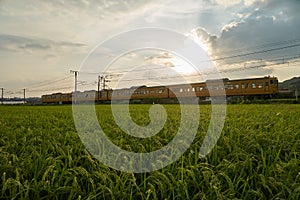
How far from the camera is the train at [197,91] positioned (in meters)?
26.2

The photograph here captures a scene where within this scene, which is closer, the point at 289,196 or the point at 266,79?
the point at 289,196

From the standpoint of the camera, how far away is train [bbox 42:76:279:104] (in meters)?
26.2

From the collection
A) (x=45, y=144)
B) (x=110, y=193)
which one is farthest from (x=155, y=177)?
(x=45, y=144)

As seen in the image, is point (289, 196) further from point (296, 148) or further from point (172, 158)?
point (296, 148)

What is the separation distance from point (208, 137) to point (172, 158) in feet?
3.93

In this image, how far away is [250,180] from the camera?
1.88 metres

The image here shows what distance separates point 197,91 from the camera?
97.9 feet

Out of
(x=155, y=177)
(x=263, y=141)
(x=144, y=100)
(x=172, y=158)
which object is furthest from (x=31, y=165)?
(x=144, y=100)

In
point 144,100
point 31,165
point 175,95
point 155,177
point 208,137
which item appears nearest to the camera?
point 155,177

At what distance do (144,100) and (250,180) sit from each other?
3266 cm

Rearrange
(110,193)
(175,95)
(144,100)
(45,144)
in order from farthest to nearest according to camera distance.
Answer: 1. (144,100)
2. (175,95)
3. (45,144)
4. (110,193)

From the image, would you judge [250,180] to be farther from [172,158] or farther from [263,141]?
[263,141]

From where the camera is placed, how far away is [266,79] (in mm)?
25812

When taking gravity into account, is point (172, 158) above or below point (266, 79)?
below
